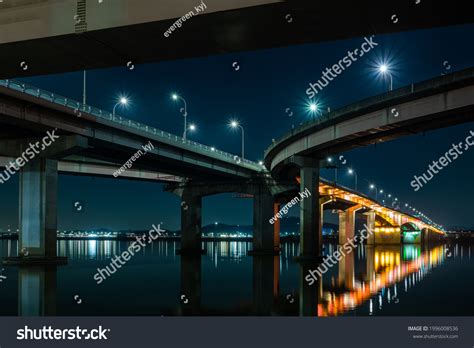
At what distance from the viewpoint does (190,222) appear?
73.8 metres

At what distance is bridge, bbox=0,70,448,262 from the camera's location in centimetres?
3972

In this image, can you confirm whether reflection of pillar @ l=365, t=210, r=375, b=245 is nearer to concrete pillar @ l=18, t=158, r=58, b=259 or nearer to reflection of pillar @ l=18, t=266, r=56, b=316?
concrete pillar @ l=18, t=158, r=58, b=259

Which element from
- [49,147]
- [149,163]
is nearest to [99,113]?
[49,147]

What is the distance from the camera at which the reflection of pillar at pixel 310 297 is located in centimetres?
2052

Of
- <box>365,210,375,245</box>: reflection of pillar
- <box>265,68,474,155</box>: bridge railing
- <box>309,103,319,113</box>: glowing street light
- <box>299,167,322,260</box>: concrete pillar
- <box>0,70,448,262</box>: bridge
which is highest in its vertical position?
<box>309,103,319,113</box>: glowing street light

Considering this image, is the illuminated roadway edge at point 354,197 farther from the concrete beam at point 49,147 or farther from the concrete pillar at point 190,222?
the concrete beam at point 49,147

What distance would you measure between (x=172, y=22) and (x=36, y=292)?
16254 mm

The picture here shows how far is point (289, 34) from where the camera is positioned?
15.1 m

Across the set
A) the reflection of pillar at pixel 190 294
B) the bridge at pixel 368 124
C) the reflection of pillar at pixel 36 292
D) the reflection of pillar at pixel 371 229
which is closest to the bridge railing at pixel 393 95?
the bridge at pixel 368 124

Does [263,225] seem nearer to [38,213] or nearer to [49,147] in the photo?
[38,213]

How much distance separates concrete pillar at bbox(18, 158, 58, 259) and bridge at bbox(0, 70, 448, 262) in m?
0.08

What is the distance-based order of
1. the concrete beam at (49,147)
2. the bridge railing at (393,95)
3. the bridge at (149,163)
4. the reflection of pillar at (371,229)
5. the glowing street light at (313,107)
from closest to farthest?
the bridge railing at (393,95) < the bridge at (149,163) < the concrete beam at (49,147) < the glowing street light at (313,107) < the reflection of pillar at (371,229)

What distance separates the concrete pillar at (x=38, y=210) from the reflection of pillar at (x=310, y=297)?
67.9ft

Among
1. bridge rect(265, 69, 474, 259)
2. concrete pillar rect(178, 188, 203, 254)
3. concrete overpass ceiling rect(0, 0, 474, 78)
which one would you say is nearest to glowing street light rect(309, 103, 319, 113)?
bridge rect(265, 69, 474, 259)
